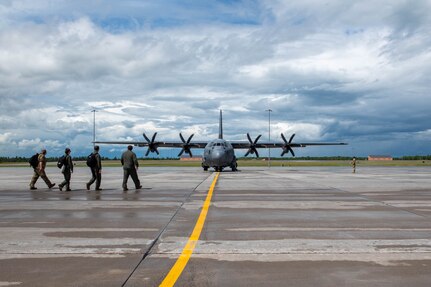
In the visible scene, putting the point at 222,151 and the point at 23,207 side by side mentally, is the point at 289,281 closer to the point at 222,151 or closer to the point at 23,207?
the point at 23,207

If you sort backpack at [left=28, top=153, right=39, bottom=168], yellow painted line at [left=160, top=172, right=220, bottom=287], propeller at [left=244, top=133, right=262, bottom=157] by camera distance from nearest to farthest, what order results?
yellow painted line at [left=160, top=172, right=220, bottom=287]
backpack at [left=28, top=153, right=39, bottom=168]
propeller at [left=244, top=133, right=262, bottom=157]

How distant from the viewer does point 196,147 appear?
54969mm

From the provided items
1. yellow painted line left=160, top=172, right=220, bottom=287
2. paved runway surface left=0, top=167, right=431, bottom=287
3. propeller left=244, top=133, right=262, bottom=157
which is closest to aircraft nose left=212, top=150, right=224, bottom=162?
propeller left=244, top=133, right=262, bottom=157

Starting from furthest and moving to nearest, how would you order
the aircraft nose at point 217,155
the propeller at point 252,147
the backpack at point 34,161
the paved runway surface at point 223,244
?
the propeller at point 252,147
the aircraft nose at point 217,155
the backpack at point 34,161
the paved runway surface at point 223,244

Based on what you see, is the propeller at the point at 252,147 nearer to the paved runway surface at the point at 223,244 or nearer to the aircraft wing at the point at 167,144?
the aircraft wing at the point at 167,144

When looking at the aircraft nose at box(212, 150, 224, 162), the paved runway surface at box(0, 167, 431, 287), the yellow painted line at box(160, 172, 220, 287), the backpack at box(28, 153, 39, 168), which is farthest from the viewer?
the aircraft nose at box(212, 150, 224, 162)

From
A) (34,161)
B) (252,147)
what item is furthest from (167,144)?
(34,161)

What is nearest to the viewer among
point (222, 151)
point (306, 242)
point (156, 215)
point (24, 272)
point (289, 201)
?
point (24, 272)

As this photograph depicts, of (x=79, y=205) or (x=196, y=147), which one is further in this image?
(x=196, y=147)

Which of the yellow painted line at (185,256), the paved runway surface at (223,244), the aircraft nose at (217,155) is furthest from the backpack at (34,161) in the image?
the aircraft nose at (217,155)

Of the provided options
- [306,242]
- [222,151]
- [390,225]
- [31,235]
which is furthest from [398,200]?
[222,151]

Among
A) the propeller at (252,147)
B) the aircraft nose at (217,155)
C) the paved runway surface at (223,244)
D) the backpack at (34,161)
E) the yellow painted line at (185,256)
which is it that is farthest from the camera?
the propeller at (252,147)

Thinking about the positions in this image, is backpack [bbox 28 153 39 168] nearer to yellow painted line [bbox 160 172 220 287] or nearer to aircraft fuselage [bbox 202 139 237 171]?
yellow painted line [bbox 160 172 220 287]

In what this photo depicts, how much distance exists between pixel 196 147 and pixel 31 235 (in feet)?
154
